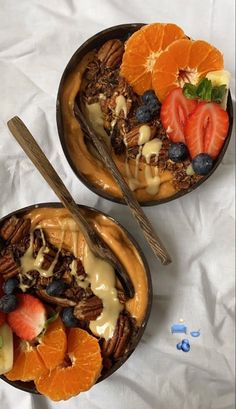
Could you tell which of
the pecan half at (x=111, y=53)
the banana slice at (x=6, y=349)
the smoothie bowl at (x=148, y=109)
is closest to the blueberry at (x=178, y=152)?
the smoothie bowl at (x=148, y=109)

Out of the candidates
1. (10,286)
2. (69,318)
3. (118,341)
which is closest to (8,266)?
(10,286)

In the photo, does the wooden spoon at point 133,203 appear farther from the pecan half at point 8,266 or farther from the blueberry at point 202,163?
the pecan half at point 8,266

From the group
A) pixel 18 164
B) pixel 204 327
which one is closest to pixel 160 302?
pixel 204 327

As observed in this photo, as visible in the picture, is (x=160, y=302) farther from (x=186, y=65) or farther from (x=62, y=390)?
(x=186, y=65)

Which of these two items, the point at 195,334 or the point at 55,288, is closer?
the point at 55,288

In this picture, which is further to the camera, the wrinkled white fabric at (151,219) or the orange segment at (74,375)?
the wrinkled white fabric at (151,219)

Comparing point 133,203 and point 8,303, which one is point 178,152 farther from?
point 8,303
